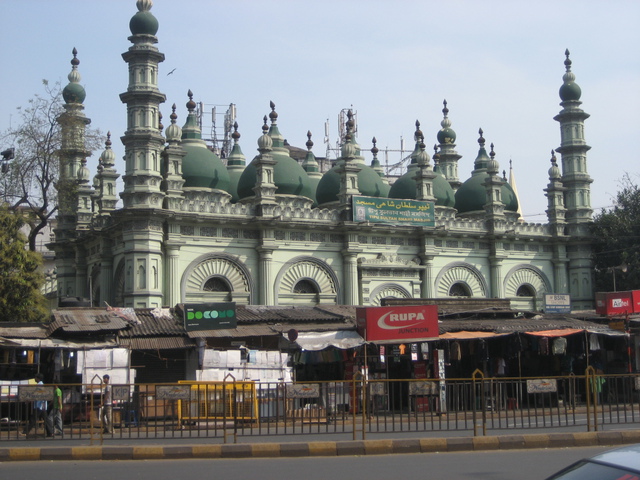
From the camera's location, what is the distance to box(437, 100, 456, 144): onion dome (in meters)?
43.2

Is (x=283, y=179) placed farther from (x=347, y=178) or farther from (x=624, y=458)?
(x=624, y=458)

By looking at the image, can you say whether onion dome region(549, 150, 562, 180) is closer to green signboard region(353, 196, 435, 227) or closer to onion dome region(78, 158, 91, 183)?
green signboard region(353, 196, 435, 227)

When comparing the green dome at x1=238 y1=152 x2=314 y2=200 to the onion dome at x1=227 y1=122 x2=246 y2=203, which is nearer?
the green dome at x1=238 y1=152 x2=314 y2=200

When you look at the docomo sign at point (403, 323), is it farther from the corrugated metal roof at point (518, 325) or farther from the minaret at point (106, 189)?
the minaret at point (106, 189)

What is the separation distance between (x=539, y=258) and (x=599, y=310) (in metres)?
13.7

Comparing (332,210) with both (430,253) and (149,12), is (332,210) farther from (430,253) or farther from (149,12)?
(149,12)

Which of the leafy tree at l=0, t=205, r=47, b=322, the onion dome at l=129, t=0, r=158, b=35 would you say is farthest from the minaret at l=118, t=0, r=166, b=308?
the leafy tree at l=0, t=205, r=47, b=322

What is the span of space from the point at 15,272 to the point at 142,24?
10230 mm

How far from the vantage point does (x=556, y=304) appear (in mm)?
28047

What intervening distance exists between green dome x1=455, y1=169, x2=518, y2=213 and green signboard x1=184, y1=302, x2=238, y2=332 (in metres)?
20.5

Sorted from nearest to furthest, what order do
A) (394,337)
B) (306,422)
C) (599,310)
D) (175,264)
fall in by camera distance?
(306,422), (394,337), (599,310), (175,264)

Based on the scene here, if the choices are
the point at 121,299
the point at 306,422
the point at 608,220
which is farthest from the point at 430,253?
the point at 306,422

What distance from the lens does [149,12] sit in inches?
1157

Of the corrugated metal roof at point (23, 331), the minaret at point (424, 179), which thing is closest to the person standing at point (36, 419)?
the corrugated metal roof at point (23, 331)
